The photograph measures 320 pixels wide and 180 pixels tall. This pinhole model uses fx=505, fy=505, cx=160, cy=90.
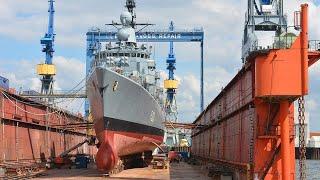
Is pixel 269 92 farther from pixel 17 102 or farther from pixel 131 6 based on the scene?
pixel 131 6

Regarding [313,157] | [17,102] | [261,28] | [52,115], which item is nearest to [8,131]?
[17,102]

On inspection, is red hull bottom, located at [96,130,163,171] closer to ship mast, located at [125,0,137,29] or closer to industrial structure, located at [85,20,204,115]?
ship mast, located at [125,0,137,29]

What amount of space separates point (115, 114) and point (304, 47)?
12.7m

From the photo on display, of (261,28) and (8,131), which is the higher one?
(261,28)

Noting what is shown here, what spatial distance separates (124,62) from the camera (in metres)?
36.3

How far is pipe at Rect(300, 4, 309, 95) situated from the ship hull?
39.5ft

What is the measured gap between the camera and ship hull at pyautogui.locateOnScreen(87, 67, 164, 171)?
2641 centimetres

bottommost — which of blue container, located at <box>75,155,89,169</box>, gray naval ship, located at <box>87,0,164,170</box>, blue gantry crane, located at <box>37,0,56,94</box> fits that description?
blue container, located at <box>75,155,89,169</box>

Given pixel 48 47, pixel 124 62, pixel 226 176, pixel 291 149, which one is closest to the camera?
pixel 291 149

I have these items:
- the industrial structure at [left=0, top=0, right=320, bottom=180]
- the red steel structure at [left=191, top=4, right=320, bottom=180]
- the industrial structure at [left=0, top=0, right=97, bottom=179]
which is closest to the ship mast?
the industrial structure at [left=0, top=0, right=320, bottom=180]

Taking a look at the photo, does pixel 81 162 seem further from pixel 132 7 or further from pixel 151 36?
pixel 151 36

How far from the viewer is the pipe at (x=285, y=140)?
17.0 m

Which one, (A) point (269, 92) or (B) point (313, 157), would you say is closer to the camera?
(A) point (269, 92)

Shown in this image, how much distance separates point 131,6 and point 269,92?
27.9 m
